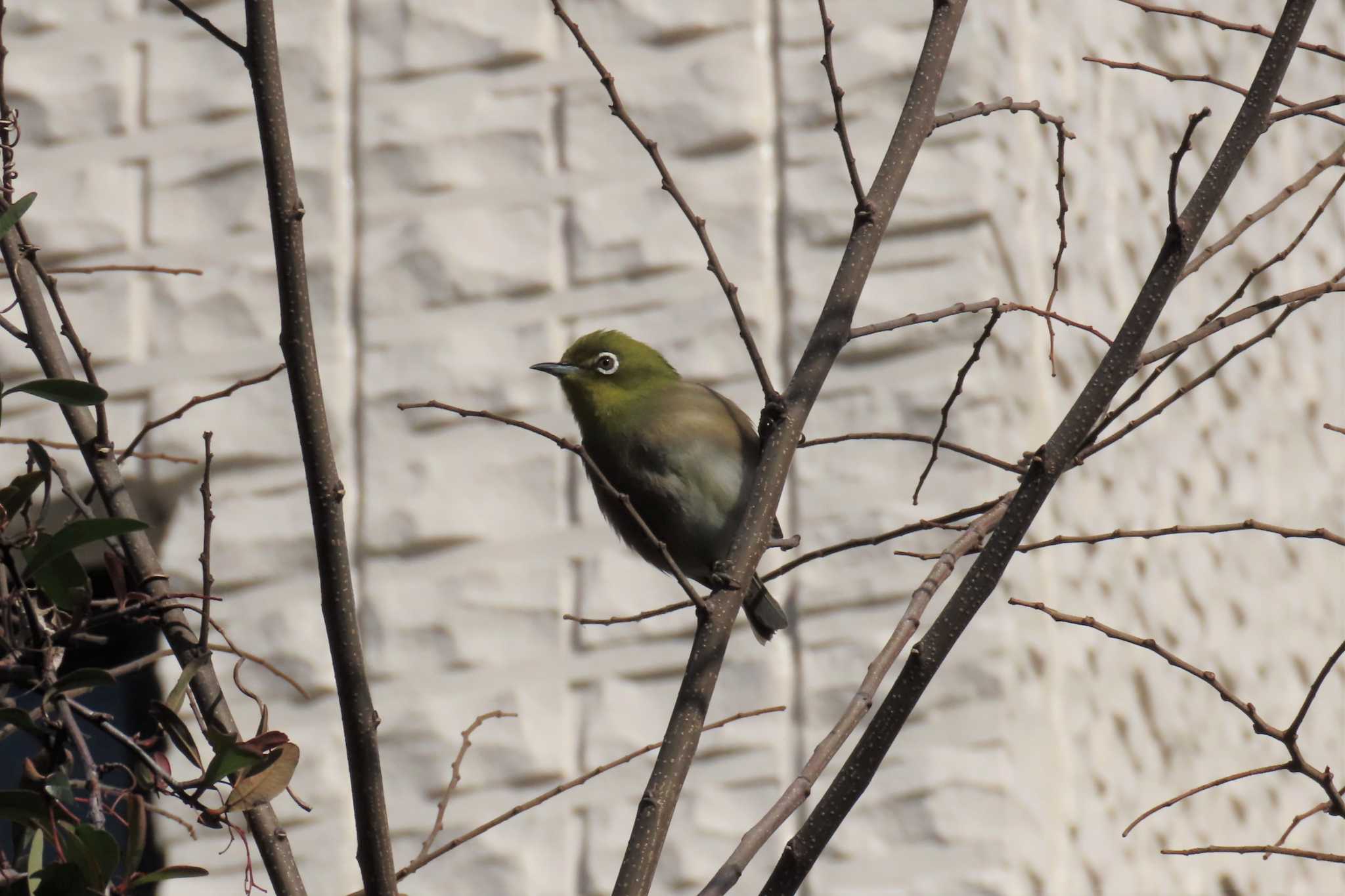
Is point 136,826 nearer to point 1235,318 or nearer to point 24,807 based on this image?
point 24,807

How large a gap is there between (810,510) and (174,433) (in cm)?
163

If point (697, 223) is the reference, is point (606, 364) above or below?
above

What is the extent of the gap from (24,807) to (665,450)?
6.23 feet

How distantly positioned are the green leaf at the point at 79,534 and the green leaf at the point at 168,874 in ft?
1.18

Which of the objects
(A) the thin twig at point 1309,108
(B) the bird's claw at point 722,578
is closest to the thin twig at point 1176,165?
(A) the thin twig at point 1309,108

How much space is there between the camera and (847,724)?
2.11 meters

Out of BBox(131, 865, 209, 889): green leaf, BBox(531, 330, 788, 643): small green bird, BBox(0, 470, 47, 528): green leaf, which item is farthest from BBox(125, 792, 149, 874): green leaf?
BBox(531, 330, 788, 643): small green bird

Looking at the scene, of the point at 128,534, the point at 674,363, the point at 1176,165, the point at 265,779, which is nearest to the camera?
the point at 265,779

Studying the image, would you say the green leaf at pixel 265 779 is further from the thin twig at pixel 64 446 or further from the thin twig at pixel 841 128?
the thin twig at pixel 841 128

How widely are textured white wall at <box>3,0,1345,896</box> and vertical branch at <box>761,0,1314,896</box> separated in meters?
2.11

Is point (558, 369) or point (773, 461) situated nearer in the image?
point (773, 461)

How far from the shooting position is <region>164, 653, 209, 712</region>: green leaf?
82.2 inches

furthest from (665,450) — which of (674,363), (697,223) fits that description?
(697,223)

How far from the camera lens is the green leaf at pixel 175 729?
207 cm
